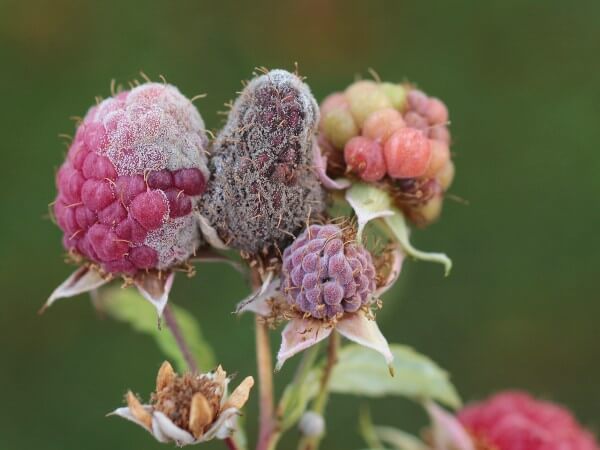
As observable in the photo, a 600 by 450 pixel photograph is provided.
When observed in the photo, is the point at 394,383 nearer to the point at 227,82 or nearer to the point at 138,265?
the point at 138,265

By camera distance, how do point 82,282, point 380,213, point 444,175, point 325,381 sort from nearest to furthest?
point 380,213, point 82,282, point 444,175, point 325,381

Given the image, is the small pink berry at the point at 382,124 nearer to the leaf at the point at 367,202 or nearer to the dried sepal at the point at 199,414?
the leaf at the point at 367,202

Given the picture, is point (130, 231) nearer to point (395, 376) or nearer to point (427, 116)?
point (427, 116)

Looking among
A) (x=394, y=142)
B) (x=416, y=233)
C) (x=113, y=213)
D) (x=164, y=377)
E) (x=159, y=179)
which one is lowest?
(x=416, y=233)

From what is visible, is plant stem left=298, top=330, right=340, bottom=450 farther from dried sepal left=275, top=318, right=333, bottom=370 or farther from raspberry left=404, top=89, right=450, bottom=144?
raspberry left=404, top=89, right=450, bottom=144

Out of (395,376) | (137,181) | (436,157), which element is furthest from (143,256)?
(395,376)

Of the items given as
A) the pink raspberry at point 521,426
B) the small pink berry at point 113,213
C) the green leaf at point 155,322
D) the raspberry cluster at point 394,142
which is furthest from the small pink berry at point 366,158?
the pink raspberry at point 521,426

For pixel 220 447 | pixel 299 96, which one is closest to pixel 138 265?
pixel 299 96
